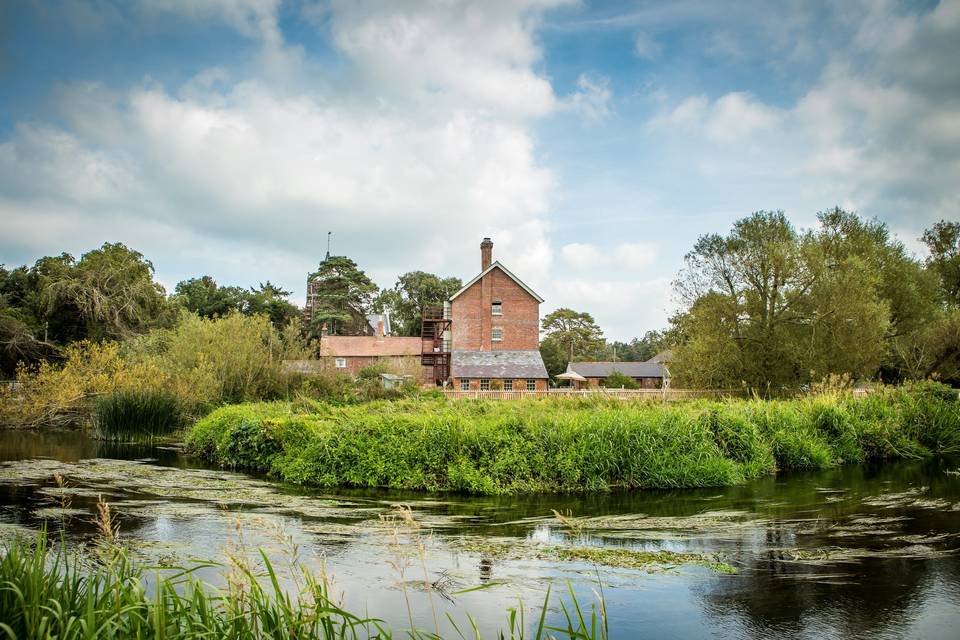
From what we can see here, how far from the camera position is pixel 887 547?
25.7 feet

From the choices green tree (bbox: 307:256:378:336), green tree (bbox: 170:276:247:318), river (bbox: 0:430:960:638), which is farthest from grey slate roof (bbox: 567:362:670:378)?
river (bbox: 0:430:960:638)

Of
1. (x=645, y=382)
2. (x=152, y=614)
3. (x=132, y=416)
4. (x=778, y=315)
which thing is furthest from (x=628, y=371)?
(x=152, y=614)

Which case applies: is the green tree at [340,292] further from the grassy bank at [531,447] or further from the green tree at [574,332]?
the grassy bank at [531,447]

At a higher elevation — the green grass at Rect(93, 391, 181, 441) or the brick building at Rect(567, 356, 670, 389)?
the brick building at Rect(567, 356, 670, 389)

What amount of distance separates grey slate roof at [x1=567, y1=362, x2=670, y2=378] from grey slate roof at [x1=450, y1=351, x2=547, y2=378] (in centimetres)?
2096

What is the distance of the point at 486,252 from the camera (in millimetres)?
50375

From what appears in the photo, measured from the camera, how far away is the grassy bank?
1263 cm

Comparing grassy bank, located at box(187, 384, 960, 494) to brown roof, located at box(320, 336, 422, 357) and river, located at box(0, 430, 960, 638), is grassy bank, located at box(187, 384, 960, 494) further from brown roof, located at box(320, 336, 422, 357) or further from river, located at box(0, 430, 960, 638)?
brown roof, located at box(320, 336, 422, 357)

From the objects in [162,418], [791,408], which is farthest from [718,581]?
Result: [162,418]

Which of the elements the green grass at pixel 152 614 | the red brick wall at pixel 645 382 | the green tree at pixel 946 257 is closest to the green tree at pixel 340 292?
the red brick wall at pixel 645 382

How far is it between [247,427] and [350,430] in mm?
3572

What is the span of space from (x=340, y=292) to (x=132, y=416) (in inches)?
2004

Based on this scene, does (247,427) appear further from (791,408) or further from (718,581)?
(791,408)

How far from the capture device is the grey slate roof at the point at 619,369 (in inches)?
2635
